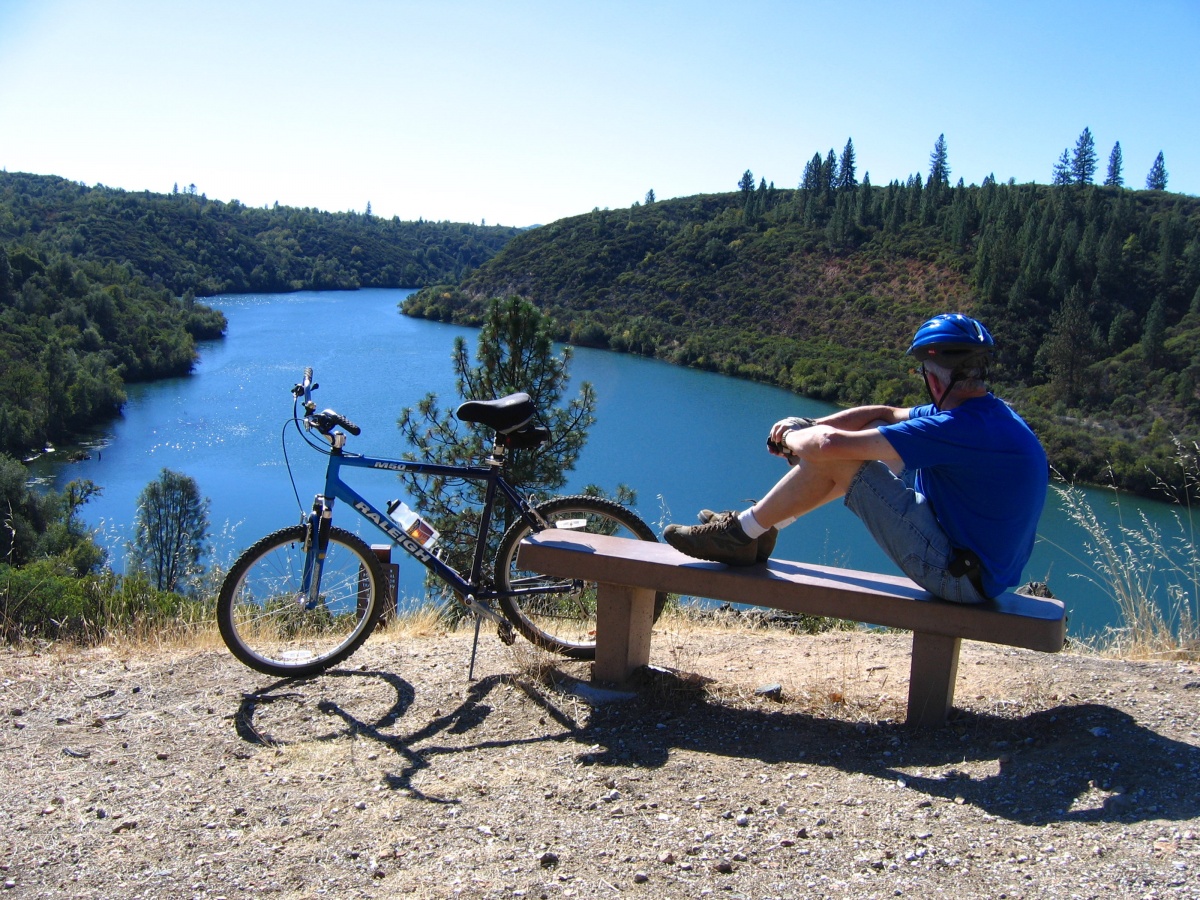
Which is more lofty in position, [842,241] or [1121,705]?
[842,241]

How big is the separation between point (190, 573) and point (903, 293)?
46634mm

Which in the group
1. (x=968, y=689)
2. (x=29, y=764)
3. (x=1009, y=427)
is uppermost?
(x=1009, y=427)

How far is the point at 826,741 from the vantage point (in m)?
2.90

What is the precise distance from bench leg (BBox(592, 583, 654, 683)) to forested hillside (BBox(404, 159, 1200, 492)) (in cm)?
2953

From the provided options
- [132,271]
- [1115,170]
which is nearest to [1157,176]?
[1115,170]

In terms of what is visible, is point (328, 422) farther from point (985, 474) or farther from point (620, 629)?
point (985, 474)

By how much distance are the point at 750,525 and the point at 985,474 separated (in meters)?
0.71

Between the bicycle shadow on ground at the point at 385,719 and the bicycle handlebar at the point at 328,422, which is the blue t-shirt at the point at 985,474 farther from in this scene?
the bicycle handlebar at the point at 328,422

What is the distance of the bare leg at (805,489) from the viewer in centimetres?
289

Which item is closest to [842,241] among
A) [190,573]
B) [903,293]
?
[903,293]

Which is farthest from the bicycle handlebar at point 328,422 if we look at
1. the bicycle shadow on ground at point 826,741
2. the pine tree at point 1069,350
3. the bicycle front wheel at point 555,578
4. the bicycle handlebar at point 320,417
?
the pine tree at point 1069,350

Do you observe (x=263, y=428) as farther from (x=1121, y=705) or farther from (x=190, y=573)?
(x=1121, y=705)

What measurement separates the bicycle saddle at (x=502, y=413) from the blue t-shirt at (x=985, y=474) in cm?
135

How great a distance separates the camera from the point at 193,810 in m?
2.54
